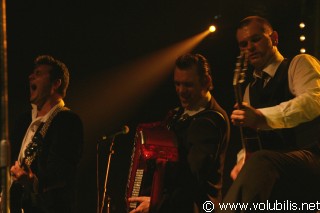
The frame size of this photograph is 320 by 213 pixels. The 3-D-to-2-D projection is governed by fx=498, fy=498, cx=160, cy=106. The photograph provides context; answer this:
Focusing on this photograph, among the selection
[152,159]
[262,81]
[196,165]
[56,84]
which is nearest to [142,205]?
[152,159]

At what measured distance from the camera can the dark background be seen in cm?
515

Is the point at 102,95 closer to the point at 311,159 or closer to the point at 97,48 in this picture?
the point at 97,48

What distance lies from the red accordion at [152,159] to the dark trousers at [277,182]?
0.63 m

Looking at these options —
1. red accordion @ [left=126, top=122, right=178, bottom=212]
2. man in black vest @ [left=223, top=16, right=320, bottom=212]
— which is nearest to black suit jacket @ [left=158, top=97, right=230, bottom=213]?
red accordion @ [left=126, top=122, right=178, bottom=212]

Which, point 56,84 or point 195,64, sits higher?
point 195,64

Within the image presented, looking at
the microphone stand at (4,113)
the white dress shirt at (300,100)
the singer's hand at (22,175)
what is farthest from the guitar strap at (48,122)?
the white dress shirt at (300,100)

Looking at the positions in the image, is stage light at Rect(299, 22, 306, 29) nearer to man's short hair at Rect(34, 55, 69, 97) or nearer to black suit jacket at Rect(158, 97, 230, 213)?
black suit jacket at Rect(158, 97, 230, 213)

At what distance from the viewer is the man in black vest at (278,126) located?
2.27m

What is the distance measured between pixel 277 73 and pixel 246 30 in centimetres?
36

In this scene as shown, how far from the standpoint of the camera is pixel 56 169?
3.34 metres

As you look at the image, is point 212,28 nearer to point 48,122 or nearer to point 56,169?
point 48,122

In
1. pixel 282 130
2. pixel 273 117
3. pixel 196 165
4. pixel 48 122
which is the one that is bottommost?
pixel 196 165

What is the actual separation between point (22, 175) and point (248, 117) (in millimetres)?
1584

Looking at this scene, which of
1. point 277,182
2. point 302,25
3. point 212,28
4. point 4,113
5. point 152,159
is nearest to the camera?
point 4,113
